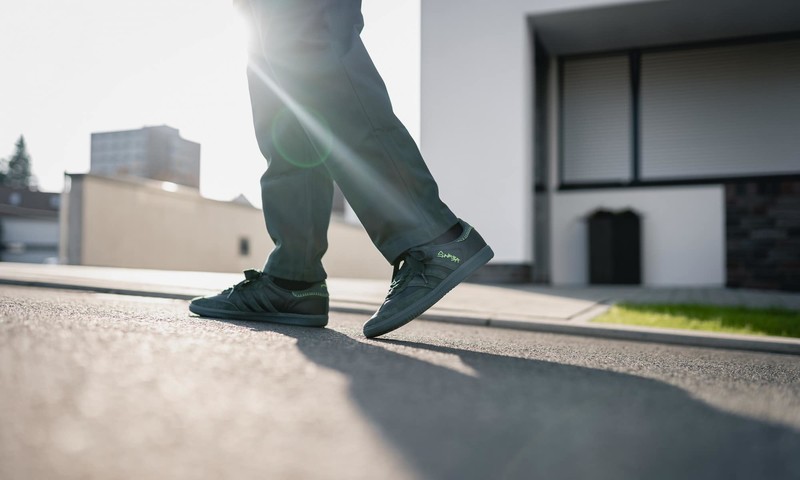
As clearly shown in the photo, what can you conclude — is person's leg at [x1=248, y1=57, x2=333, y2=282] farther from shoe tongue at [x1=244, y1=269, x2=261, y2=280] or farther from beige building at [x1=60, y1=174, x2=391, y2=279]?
beige building at [x1=60, y1=174, x2=391, y2=279]

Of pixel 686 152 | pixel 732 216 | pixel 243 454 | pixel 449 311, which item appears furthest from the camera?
pixel 686 152

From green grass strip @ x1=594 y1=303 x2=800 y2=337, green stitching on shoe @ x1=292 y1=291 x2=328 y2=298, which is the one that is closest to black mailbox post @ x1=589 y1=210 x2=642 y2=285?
green grass strip @ x1=594 y1=303 x2=800 y2=337

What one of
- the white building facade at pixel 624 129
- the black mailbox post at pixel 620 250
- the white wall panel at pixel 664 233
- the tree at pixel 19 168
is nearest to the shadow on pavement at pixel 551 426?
the white building facade at pixel 624 129

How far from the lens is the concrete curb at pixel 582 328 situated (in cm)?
239

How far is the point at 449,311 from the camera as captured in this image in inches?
122

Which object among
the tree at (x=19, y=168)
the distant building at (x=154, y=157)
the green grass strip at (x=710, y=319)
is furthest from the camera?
the tree at (x=19, y=168)

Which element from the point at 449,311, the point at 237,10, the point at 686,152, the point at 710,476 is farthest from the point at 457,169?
the point at 710,476

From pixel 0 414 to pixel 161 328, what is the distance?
758 mm

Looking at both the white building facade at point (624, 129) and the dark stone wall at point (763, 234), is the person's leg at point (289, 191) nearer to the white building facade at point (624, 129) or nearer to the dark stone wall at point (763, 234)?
the white building facade at point (624, 129)

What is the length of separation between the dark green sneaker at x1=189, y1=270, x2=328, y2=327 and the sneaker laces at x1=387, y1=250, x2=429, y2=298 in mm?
344

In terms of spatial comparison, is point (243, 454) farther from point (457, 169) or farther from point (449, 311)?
point (457, 169)

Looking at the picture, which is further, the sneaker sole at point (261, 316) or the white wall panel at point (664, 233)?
the white wall panel at point (664, 233)

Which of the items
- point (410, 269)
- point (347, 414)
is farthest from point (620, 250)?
point (347, 414)

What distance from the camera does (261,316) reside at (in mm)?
1854
